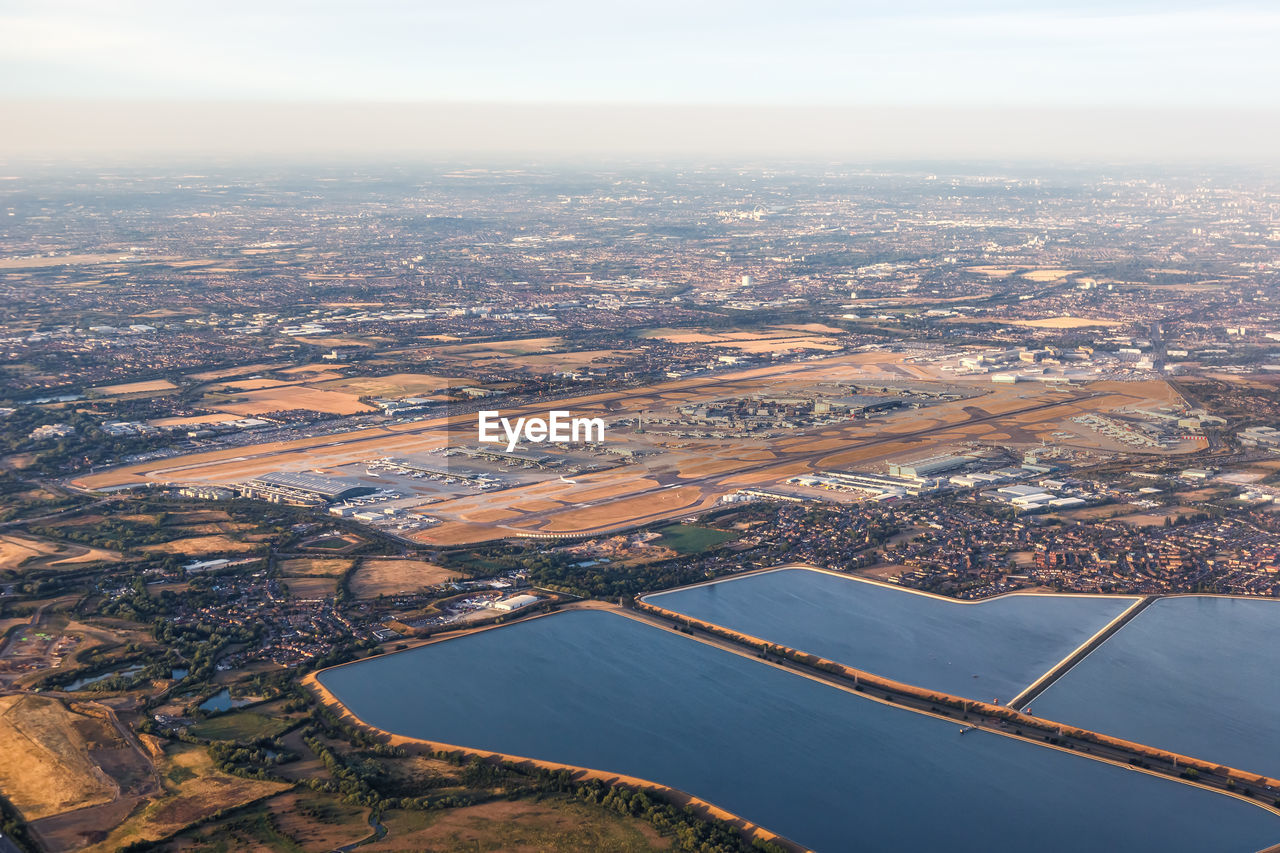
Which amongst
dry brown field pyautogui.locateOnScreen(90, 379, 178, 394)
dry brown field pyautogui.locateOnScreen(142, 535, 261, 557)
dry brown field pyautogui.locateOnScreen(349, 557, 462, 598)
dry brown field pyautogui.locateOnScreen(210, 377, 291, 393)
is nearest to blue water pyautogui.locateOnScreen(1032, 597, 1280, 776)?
dry brown field pyautogui.locateOnScreen(349, 557, 462, 598)

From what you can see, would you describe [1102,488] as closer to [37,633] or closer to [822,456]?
[822,456]

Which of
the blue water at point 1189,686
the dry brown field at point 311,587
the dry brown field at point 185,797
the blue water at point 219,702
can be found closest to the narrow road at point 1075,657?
the blue water at point 1189,686

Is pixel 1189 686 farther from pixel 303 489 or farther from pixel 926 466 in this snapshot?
pixel 303 489

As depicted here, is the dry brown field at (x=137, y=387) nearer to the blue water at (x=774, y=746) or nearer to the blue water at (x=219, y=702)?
the blue water at (x=774, y=746)

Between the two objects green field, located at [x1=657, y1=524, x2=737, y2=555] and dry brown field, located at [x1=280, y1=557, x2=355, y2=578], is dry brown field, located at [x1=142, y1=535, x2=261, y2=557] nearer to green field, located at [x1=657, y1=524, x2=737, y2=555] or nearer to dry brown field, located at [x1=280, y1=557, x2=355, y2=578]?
dry brown field, located at [x1=280, y1=557, x2=355, y2=578]

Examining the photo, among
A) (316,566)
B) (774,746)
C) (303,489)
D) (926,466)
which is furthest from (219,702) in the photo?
(926,466)

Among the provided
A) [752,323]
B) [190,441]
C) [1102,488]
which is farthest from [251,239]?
[1102,488]
